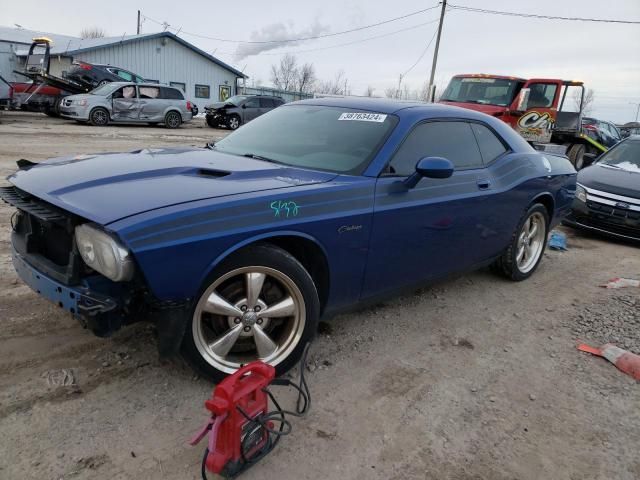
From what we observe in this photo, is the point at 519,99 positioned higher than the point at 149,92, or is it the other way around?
the point at 519,99

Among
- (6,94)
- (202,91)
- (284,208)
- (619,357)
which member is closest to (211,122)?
(6,94)

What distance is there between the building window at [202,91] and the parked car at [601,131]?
22.7m

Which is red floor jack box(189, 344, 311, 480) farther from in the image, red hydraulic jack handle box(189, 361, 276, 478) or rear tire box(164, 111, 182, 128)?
rear tire box(164, 111, 182, 128)

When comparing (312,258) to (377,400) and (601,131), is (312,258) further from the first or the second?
(601,131)

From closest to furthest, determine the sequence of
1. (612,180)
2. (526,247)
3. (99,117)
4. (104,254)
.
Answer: (104,254) < (526,247) < (612,180) < (99,117)

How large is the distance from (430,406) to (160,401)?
1.42 m

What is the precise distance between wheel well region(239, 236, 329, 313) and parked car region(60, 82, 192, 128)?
16.3 meters

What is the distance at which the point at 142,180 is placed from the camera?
2.56 metres

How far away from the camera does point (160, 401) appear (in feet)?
8.29

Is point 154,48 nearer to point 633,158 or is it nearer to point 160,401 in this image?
point 633,158

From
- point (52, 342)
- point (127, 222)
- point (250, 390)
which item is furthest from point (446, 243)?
point (52, 342)

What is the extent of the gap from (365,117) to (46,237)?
212 cm

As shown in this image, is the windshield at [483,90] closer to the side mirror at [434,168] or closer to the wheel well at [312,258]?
the side mirror at [434,168]

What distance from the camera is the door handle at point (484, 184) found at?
3799mm
